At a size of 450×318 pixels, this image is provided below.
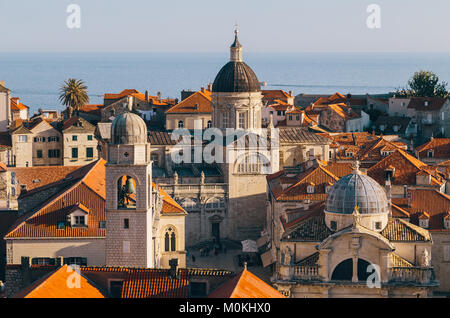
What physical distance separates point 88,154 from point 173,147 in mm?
20584

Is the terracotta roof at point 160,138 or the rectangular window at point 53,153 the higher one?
the terracotta roof at point 160,138

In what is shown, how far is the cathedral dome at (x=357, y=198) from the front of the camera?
56.1 meters

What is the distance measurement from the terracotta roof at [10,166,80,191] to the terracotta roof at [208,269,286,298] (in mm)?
30682

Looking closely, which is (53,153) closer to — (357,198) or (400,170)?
(400,170)

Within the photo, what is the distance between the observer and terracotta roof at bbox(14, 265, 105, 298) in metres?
42.3

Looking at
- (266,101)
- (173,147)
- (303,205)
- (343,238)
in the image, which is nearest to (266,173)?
(173,147)

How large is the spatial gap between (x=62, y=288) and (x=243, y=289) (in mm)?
7329

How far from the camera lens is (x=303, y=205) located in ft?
224

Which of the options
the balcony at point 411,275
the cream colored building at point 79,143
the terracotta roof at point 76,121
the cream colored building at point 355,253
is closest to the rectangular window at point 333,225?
the cream colored building at point 355,253

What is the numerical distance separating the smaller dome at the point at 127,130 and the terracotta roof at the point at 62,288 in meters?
8.20

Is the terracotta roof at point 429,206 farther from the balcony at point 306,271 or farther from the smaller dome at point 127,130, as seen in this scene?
the smaller dome at point 127,130

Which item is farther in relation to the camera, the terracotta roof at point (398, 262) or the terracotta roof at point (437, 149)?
the terracotta roof at point (437, 149)

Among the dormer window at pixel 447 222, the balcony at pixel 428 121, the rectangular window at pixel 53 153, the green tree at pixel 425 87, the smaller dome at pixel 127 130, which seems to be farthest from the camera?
the green tree at pixel 425 87
